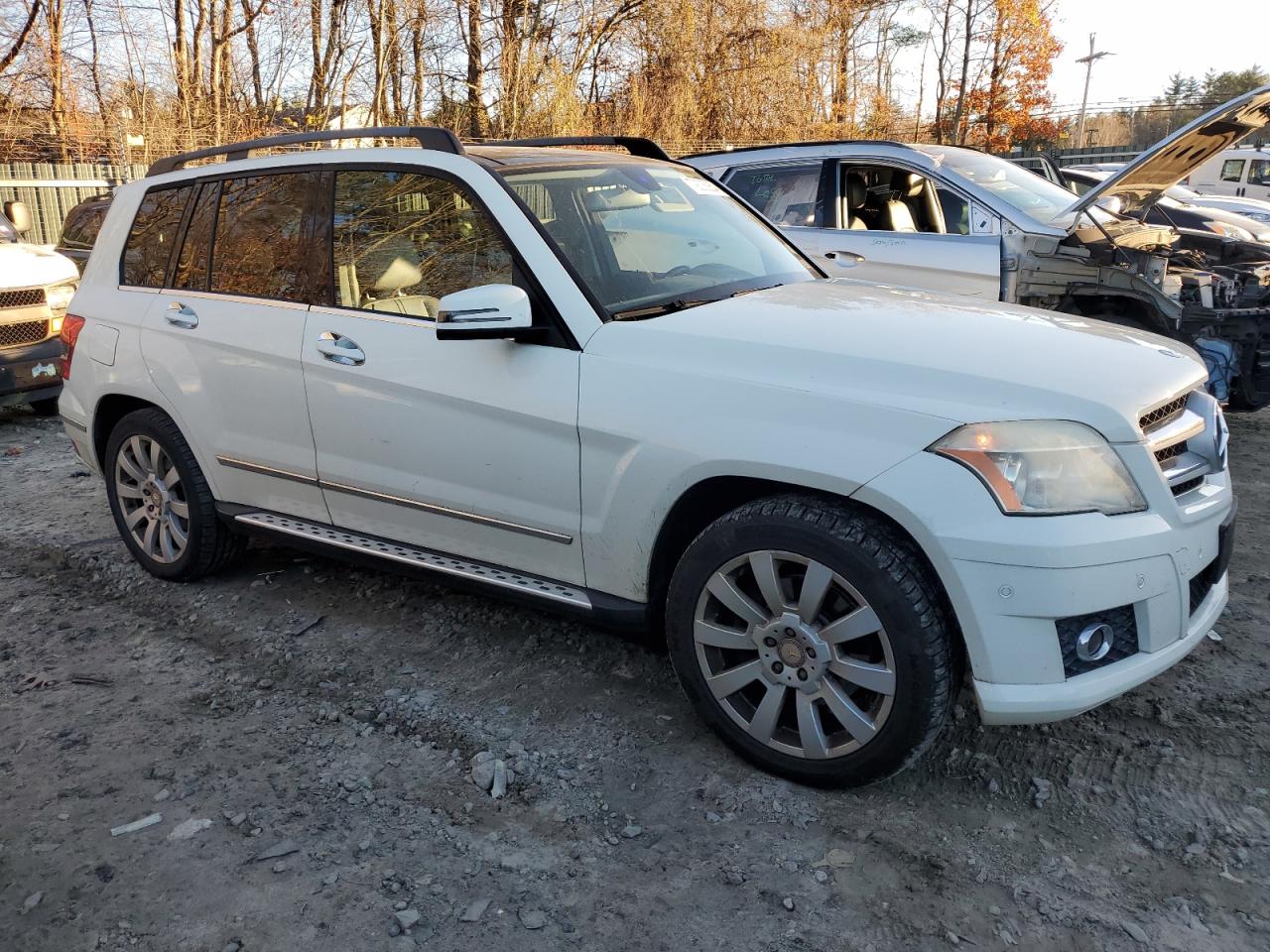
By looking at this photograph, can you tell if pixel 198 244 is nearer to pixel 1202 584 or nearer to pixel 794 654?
pixel 794 654

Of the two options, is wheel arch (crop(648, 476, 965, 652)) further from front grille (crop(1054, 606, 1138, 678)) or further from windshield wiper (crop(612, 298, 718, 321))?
windshield wiper (crop(612, 298, 718, 321))

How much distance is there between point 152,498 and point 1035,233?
534cm

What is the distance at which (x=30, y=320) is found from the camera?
8133 millimetres

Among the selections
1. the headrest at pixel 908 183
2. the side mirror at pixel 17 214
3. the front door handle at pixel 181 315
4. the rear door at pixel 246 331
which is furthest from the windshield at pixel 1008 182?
the side mirror at pixel 17 214

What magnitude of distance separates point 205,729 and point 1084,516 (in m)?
2.72

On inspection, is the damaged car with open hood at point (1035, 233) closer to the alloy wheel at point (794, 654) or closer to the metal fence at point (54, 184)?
the alloy wheel at point (794, 654)

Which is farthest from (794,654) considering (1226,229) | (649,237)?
(1226,229)

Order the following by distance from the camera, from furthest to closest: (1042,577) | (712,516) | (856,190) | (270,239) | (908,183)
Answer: (856,190) < (908,183) < (270,239) < (712,516) < (1042,577)

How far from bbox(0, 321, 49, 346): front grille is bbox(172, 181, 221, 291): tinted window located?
14.9ft

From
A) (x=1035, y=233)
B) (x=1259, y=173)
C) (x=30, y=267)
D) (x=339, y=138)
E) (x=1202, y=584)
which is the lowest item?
(x=1202, y=584)

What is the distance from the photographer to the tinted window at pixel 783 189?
7.50 metres

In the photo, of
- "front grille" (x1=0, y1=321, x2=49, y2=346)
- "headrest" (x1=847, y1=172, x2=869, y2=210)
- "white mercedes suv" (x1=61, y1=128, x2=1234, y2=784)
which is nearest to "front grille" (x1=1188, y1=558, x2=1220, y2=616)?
"white mercedes suv" (x1=61, y1=128, x2=1234, y2=784)

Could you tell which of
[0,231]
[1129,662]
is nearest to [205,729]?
[1129,662]

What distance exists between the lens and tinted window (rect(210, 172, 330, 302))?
394cm
